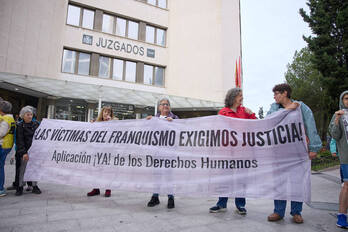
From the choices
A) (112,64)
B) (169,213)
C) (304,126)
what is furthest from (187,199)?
(112,64)

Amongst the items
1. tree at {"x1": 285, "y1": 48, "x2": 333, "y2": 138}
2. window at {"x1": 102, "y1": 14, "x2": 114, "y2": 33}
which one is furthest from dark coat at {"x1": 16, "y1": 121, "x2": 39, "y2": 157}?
tree at {"x1": 285, "y1": 48, "x2": 333, "y2": 138}

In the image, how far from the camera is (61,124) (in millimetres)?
4797

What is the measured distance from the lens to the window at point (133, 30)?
19.4m

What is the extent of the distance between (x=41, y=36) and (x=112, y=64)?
17.3ft

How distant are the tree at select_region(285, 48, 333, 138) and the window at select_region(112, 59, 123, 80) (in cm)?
2016

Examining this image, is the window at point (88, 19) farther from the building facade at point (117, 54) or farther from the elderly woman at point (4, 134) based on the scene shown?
the elderly woman at point (4, 134)

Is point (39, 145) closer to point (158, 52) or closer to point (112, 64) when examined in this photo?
point (112, 64)

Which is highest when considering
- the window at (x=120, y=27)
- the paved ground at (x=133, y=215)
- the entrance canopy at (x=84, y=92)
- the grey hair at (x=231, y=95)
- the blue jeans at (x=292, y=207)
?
the window at (x=120, y=27)

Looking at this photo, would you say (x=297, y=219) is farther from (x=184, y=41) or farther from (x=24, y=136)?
(x=184, y=41)

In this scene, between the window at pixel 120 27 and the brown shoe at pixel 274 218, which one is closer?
the brown shoe at pixel 274 218

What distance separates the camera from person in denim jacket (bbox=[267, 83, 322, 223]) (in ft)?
10.2

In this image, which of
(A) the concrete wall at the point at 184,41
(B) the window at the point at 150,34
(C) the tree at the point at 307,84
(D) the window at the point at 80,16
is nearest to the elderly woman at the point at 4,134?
(A) the concrete wall at the point at 184,41

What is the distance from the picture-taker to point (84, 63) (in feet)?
58.1

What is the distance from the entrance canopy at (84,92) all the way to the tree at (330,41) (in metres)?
8.19
